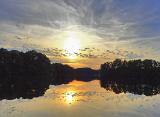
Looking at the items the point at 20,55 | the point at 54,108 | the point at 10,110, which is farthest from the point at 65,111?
the point at 20,55

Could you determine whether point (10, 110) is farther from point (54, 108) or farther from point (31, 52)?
point (31, 52)

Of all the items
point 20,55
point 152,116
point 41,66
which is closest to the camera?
point 152,116

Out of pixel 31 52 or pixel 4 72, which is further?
pixel 31 52

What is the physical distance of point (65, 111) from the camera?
4538 centimetres

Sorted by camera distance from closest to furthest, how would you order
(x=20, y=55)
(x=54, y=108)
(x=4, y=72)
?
(x=54, y=108) → (x=4, y=72) → (x=20, y=55)

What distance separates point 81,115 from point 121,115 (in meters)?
4.07

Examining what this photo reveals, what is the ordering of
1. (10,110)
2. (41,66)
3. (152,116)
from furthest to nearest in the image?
(41,66)
(10,110)
(152,116)

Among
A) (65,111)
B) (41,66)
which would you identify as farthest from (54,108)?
(41,66)

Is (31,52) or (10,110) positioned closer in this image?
(10,110)

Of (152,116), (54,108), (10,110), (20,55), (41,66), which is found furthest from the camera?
(41,66)

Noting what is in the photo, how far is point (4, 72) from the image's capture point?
136 m

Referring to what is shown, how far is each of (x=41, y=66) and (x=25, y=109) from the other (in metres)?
131

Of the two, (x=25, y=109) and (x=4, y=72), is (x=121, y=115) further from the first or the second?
(x=4, y=72)

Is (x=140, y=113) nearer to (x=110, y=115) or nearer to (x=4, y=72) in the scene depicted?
(x=110, y=115)
